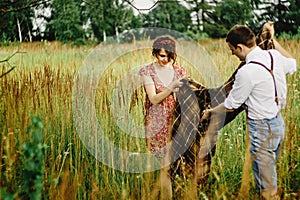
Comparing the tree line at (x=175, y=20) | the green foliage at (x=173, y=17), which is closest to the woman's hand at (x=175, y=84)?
the tree line at (x=175, y=20)

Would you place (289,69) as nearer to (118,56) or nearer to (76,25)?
(118,56)

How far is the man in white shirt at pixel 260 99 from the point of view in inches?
89.6

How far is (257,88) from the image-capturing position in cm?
229

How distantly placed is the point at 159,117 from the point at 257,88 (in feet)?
2.66

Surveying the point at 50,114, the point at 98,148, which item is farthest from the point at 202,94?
the point at 50,114

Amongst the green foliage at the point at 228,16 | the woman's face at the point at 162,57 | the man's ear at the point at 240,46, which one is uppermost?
the green foliage at the point at 228,16

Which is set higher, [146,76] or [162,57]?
[162,57]

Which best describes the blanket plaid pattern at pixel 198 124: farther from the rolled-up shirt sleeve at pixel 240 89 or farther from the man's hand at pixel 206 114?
the rolled-up shirt sleeve at pixel 240 89

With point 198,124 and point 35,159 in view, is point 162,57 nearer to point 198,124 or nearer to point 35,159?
point 198,124

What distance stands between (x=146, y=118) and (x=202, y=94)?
52 cm

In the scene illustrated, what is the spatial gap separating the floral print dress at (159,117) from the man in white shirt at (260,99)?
0.48m

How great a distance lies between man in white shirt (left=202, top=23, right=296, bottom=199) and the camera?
2.28 metres

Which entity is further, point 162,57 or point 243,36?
point 162,57

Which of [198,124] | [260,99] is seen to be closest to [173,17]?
[198,124]
